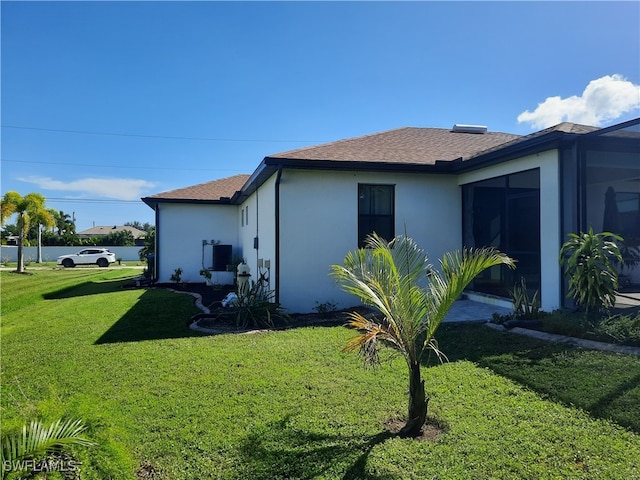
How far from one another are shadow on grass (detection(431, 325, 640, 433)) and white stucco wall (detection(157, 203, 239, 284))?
11.6 meters

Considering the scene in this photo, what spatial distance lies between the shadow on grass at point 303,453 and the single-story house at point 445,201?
228 inches

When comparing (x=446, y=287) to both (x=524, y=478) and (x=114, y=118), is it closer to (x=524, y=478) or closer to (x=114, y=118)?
(x=524, y=478)

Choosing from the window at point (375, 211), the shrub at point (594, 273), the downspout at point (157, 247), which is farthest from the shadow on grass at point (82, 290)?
the shrub at point (594, 273)

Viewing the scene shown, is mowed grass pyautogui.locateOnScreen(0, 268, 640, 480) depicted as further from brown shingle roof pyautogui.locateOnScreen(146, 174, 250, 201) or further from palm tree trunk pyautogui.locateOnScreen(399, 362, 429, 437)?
brown shingle roof pyautogui.locateOnScreen(146, 174, 250, 201)

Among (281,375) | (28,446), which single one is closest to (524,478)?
(281,375)

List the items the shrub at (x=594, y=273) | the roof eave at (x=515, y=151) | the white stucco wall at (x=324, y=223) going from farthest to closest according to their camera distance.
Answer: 1. the white stucco wall at (x=324, y=223)
2. the roof eave at (x=515, y=151)
3. the shrub at (x=594, y=273)

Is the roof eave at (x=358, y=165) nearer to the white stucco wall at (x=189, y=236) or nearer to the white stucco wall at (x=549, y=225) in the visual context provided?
the white stucco wall at (x=549, y=225)

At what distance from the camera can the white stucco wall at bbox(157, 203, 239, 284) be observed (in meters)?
15.7

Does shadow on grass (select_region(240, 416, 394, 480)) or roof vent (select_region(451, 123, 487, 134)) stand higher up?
roof vent (select_region(451, 123, 487, 134))

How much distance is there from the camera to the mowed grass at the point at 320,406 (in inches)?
110

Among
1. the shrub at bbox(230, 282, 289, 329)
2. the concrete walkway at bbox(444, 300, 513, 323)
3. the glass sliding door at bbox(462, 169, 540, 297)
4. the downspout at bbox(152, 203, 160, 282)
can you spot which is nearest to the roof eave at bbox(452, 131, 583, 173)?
the glass sliding door at bbox(462, 169, 540, 297)

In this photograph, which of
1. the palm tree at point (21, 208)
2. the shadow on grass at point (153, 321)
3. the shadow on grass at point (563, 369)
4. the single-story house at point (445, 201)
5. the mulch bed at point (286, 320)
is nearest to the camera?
the shadow on grass at point (563, 369)

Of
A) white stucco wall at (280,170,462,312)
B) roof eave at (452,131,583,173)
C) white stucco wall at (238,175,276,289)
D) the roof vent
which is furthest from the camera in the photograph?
the roof vent

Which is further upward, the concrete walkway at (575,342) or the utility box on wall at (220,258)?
the utility box on wall at (220,258)
